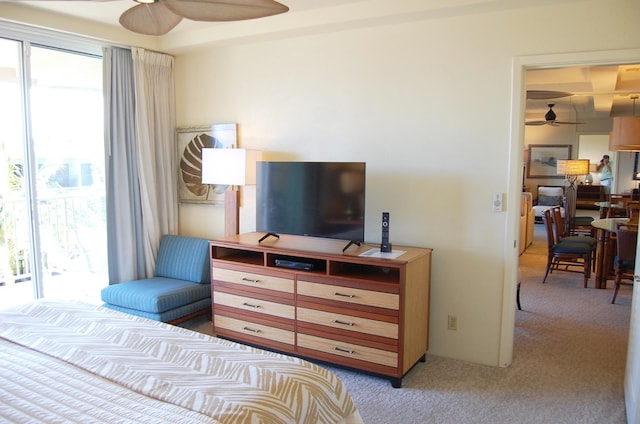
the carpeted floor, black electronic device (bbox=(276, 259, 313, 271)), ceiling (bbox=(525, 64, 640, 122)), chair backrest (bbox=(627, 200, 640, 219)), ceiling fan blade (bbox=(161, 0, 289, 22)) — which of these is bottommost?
the carpeted floor

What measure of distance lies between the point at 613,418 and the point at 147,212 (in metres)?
3.88

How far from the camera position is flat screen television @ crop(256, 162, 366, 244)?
3.28m

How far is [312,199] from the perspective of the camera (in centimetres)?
344

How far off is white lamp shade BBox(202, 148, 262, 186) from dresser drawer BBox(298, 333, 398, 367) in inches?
54.1

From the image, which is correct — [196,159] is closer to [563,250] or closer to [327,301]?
[327,301]

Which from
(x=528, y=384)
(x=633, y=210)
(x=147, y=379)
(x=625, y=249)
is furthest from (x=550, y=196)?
(x=147, y=379)

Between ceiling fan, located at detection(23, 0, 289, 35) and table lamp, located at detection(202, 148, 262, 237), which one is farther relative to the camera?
table lamp, located at detection(202, 148, 262, 237)

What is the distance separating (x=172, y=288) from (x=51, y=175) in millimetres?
1389

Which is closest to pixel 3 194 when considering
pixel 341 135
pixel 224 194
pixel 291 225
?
pixel 224 194

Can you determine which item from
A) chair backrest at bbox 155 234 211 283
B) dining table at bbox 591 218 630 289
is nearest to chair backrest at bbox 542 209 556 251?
dining table at bbox 591 218 630 289

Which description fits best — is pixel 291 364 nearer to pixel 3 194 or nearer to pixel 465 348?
pixel 465 348

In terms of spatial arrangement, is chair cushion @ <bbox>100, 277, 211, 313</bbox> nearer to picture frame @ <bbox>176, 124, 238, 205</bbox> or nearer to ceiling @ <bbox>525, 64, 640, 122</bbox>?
picture frame @ <bbox>176, 124, 238, 205</bbox>

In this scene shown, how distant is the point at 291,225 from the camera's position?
356 centimetres

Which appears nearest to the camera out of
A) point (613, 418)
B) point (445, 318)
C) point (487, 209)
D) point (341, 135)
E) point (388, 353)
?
point (613, 418)
